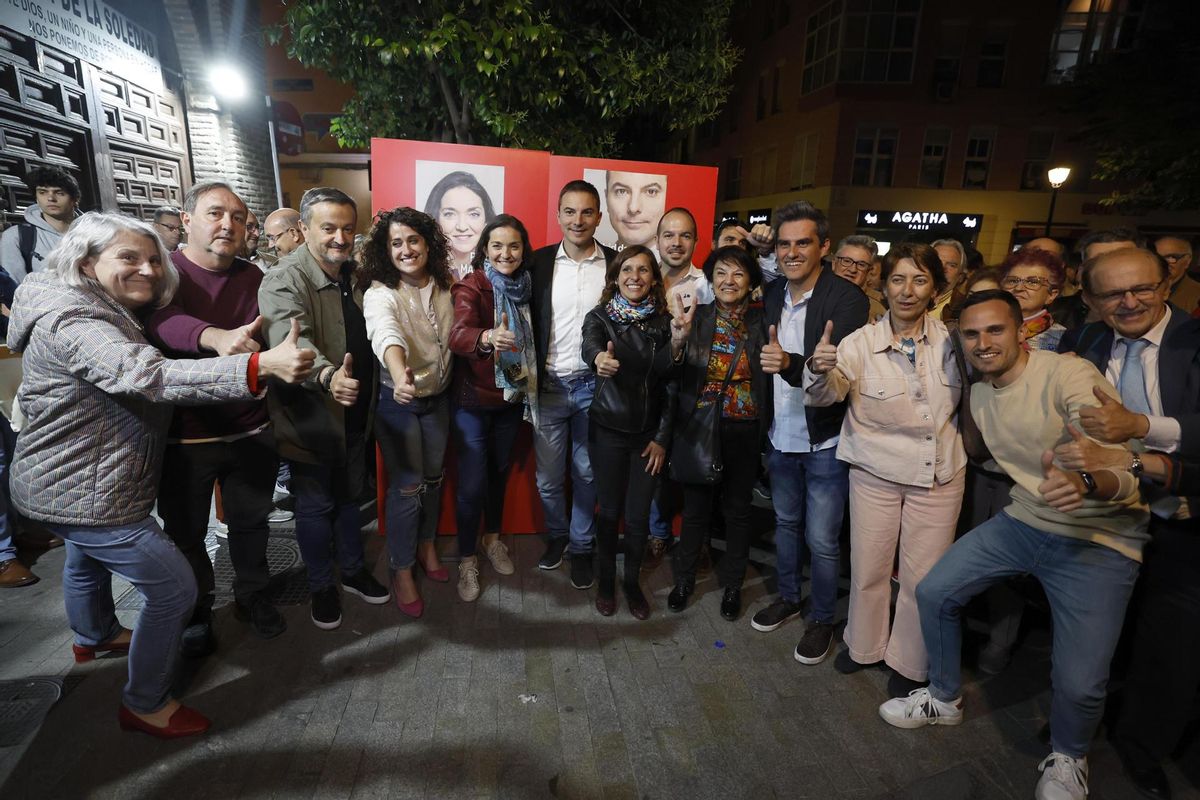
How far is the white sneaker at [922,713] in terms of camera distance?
2.67 metres

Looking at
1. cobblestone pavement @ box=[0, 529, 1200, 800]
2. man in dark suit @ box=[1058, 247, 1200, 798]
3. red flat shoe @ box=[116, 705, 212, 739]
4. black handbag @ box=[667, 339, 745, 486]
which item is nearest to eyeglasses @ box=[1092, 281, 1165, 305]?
man in dark suit @ box=[1058, 247, 1200, 798]

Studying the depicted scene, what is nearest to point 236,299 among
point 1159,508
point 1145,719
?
point 1159,508

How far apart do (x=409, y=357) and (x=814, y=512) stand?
2.27 m

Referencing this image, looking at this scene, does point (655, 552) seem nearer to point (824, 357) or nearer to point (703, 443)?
point (703, 443)

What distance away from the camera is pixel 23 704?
262 cm

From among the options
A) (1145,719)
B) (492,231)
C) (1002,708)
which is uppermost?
(492,231)

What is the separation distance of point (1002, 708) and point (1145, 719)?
0.53 m

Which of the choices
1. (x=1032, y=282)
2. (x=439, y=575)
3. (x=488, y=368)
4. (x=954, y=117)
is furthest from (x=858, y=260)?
(x=954, y=117)

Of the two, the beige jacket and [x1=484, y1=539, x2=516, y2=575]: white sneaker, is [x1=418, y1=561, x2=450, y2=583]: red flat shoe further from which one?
the beige jacket

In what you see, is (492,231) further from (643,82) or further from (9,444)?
(643,82)

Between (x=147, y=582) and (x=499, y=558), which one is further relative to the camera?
(x=499, y=558)

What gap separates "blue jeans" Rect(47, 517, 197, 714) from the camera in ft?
7.40

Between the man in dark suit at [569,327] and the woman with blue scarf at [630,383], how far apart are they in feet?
1.09

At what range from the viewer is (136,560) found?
2.28 metres
